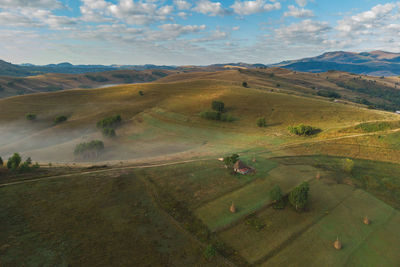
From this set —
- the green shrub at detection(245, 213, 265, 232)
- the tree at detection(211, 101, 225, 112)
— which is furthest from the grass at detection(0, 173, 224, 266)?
the tree at detection(211, 101, 225, 112)

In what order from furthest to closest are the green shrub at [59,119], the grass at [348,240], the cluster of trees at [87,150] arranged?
the green shrub at [59,119] → the cluster of trees at [87,150] → the grass at [348,240]

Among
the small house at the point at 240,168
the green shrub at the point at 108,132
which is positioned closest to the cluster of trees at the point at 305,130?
the small house at the point at 240,168

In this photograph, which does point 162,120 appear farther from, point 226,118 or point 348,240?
point 348,240

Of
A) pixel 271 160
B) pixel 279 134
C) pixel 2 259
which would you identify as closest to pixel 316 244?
pixel 271 160

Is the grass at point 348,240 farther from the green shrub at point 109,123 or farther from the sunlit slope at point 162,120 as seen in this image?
the green shrub at point 109,123

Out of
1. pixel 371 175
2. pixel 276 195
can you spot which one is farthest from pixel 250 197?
pixel 371 175
